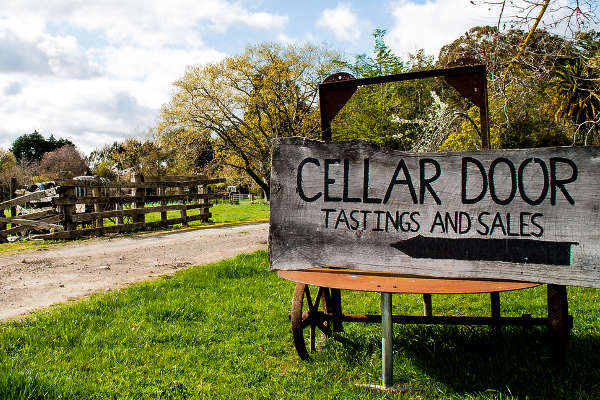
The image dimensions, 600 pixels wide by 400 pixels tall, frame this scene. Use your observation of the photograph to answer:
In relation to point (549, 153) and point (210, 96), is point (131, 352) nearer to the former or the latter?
point (549, 153)

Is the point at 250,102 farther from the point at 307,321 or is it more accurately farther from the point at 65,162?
the point at 65,162

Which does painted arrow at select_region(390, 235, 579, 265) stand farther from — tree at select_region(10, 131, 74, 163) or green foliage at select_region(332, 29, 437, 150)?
tree at select_region(10, 131, 74, 163)

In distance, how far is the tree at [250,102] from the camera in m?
14.9

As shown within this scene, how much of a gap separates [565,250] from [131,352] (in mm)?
3060

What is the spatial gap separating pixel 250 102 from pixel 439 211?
1321 centimetres

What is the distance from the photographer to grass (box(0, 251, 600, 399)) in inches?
106

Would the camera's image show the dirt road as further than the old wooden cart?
Yes

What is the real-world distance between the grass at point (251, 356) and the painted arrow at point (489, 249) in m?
0.87

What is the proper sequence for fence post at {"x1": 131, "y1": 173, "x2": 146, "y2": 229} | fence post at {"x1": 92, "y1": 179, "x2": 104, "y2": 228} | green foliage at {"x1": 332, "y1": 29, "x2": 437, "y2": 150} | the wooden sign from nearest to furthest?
the wooden sign
green foliage at {"x1": 332, "y1": 29, "x2": 437, "y2": 150}
fence post at {"x1": 92, "y1": 179, "x2": 104, "y2": 228}
fence post at {"x1": 131, "y1": 173, "x2": 146, "y2": 229}

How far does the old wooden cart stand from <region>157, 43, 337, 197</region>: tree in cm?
1089

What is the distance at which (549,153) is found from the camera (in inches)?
91.8

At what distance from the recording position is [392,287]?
2.70 meters

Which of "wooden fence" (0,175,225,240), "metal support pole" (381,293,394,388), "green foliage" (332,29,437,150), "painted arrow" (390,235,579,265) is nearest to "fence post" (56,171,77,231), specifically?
"wooden fence" (0,175,225,240)

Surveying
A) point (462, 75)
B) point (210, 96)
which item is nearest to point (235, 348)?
point (462, 75)
